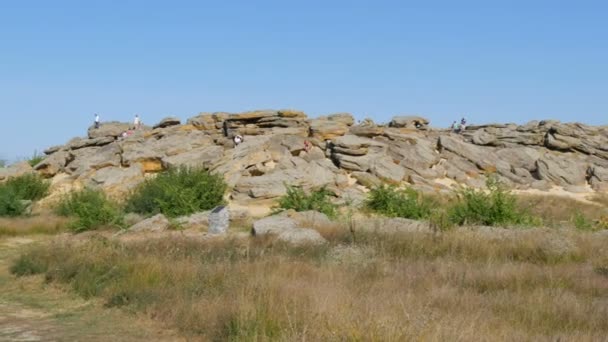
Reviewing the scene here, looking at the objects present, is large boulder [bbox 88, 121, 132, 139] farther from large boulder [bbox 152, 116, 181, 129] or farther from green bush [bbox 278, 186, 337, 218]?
green bush [bbox 278, 186, 337, 218]

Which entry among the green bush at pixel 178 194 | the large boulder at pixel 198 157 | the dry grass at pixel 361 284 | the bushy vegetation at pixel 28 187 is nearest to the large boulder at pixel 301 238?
the dry grass at pixel 361 284

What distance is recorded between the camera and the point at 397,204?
2341 cm

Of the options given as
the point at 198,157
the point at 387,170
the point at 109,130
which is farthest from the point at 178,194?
the point at 109,130

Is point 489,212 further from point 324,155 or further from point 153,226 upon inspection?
point 324,155

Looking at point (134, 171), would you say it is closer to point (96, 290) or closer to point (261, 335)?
point (96, 290)

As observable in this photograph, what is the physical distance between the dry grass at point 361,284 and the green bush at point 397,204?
25.1 feet

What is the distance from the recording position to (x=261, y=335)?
5.72m

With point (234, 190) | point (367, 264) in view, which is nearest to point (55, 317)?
point (367, 264)

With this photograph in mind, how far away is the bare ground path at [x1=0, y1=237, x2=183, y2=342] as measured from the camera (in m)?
6.79

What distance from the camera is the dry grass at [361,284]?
233 inches

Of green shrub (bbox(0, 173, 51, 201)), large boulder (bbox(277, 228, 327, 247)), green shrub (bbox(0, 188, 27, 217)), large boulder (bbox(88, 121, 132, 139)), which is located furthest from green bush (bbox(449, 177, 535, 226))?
large boulder (bbox(88, 121, 132, 139))

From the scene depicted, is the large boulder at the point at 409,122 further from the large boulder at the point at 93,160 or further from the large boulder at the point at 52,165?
the large boulder at the point at 52,165

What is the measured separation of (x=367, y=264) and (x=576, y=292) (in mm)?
3410

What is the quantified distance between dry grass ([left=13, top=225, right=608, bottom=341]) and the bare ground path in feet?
0.91
